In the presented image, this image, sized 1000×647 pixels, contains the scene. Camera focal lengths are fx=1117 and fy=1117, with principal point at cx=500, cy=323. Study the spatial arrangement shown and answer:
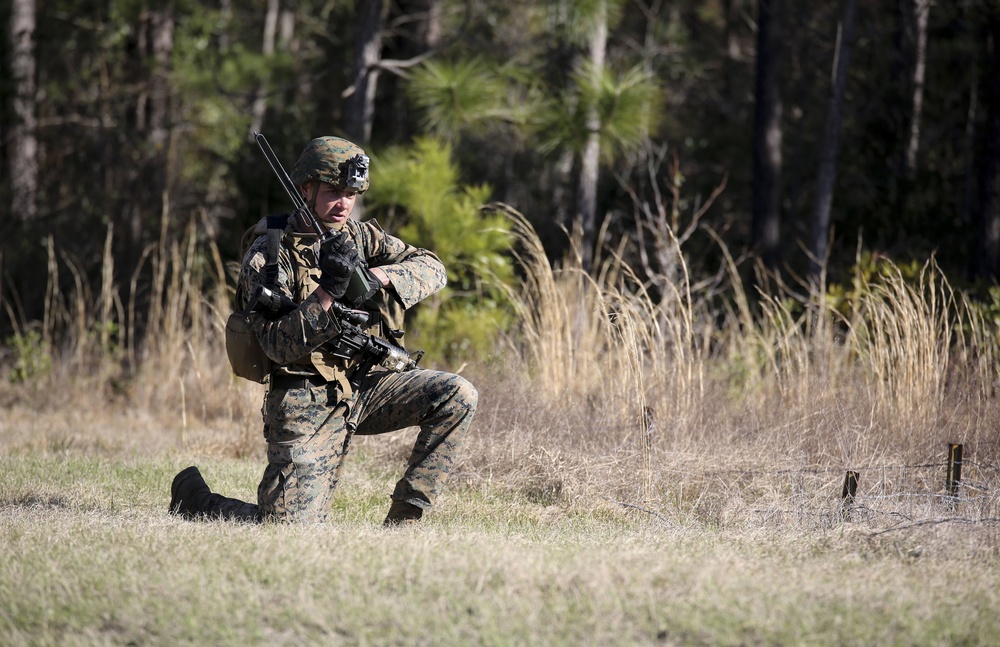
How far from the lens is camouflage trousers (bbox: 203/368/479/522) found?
443cm

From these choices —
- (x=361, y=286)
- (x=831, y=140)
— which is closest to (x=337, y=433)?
(x=361, y=286)

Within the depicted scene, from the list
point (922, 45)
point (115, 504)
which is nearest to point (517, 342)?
point (115, 504)

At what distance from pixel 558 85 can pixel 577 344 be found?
14.1ft

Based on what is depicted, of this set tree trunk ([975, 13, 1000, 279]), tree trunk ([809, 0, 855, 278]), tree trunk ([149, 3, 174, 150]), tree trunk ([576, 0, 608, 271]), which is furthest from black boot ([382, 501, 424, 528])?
tree trunk ([149, 3, 174, 150])

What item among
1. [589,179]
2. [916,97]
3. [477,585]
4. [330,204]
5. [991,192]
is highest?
[916,97]

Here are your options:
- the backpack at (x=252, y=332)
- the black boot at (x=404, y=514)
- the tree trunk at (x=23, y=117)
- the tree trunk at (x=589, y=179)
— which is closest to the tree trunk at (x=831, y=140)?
the tree trunk at (x=589, y=179)

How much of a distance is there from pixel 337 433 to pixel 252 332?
0.56m

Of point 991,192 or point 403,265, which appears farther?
point 991,192

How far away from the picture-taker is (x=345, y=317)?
4289 millimetres

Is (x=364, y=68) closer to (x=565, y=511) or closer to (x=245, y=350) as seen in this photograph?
(x=565, y=511)

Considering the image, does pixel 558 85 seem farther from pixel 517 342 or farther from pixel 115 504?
pixel 115 504

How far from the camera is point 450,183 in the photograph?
863cm

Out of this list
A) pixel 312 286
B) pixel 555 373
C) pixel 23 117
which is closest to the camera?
pixel 312 286

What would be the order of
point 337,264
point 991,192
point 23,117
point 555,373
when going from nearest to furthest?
1. point 337,264
2. point 555,373
3. point 991,192
4. point 23,117
